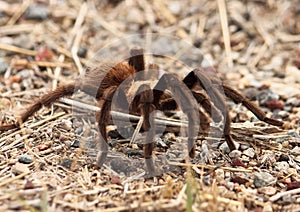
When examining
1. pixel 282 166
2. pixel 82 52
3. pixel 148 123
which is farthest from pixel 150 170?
pixel 82 52

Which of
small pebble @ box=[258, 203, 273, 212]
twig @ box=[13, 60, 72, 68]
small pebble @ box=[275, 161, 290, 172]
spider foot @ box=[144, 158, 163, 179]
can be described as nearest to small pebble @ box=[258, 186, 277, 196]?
small pebble @ box=[258, 203, 273, 212]

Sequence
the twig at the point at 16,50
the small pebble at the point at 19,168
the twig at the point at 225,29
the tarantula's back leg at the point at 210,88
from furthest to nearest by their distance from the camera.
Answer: the twig at the point at 225,29 → the twig at the point at 16,50 → the tarantula's back leg at the point at 210,88 → the small pebble at the point at 19,168

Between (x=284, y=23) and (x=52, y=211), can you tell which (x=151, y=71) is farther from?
(x=284, y=23)

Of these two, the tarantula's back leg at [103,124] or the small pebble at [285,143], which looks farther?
the small pebble at [285,143]

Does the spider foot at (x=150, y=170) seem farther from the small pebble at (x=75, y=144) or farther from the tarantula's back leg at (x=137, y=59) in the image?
the tarantula's back leg at (x=137, y=59)

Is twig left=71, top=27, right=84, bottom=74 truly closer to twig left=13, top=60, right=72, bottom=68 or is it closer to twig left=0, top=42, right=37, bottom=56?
twig left=13, top=60, right=72, bottom=68

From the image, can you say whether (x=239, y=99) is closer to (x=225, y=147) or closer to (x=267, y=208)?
(x=225, y=147)

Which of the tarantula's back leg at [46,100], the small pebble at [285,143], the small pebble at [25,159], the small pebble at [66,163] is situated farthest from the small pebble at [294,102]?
the small pebble at [25,159]

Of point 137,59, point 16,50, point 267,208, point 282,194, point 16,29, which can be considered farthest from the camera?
point 16,29
